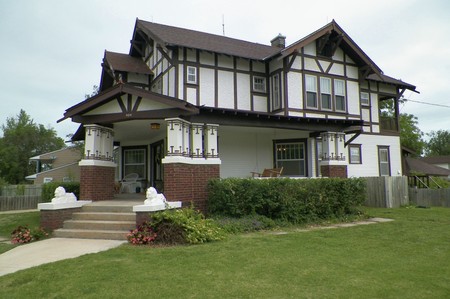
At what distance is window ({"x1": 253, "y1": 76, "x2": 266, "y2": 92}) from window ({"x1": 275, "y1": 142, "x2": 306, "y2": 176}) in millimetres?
2548

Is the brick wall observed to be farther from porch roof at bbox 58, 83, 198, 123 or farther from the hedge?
the hedge

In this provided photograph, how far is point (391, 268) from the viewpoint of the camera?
18.0ft

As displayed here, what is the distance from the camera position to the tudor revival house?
10.8m

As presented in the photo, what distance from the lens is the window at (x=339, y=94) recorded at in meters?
15.9

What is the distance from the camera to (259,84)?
1539 centimetres

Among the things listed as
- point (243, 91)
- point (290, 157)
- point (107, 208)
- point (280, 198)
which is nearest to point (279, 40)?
point (243, 91)

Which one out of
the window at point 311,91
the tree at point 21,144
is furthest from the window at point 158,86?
the tree at point 21,144

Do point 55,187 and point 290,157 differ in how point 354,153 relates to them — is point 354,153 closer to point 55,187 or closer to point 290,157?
point 290,157

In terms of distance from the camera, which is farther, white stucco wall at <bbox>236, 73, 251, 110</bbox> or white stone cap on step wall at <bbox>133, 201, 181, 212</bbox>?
white stucco wall at <bbox>236, 73, 251, 110</bbox>

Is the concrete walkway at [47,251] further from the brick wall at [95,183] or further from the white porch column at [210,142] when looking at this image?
the white porch column at [210,142]

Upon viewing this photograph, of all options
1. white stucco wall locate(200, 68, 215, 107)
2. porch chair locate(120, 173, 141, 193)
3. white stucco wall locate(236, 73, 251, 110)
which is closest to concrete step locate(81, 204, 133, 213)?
porch chair locate(120, 173, 141, 193)

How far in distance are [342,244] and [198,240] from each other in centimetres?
306

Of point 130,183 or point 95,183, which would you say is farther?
point 130,183

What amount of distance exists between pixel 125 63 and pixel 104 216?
8719 mm
